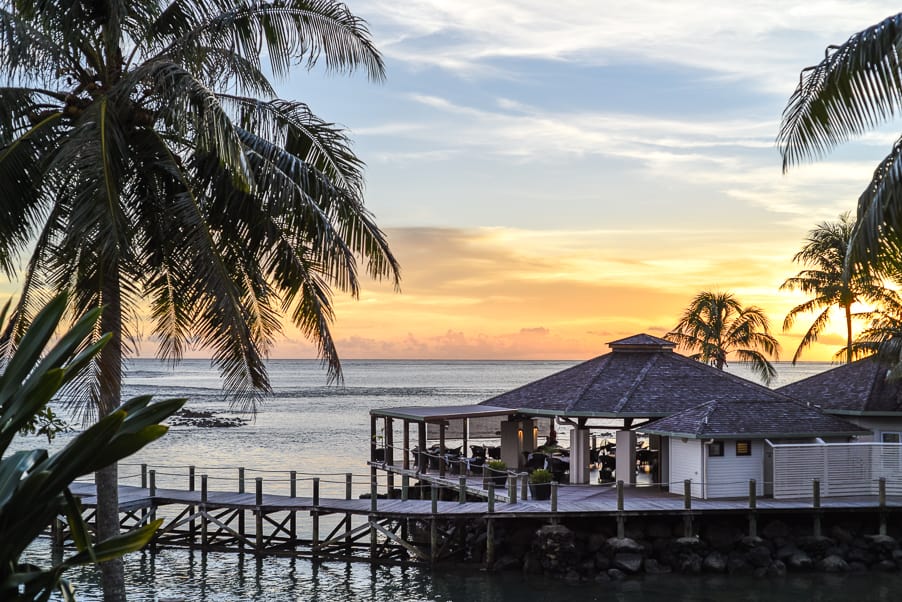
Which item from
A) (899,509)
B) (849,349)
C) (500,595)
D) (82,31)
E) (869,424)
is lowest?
(500,595)

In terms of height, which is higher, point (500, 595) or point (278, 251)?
→ point (278, 251)

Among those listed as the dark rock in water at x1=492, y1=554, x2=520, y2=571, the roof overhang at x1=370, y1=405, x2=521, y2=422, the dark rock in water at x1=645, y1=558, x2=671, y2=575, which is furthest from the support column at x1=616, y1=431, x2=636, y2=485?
the dark rock in water at x1=492, y1=554, x2=520, y2=571

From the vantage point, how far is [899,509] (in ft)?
91.2

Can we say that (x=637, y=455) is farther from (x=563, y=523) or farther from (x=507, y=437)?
(x=563, y=523)

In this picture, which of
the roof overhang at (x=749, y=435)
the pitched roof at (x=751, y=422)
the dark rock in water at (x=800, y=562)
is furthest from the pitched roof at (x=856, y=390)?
the dark rock in water at (x=800, y=562)

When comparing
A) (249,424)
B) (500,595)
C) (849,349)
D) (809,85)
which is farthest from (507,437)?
(249,424)

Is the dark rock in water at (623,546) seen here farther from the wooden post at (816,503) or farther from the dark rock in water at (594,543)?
the wooden post at (816,503)

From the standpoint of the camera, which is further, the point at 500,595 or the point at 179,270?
the point at 500,595

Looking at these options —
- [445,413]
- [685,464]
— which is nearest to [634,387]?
[685,464]

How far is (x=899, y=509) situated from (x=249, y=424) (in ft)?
251

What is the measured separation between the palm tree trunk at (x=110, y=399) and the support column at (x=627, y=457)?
17.9 metres

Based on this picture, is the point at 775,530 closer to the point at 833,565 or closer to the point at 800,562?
the point at 800,562

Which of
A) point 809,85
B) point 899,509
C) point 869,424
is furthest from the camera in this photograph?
point 869,424

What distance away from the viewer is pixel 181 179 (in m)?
14.7
